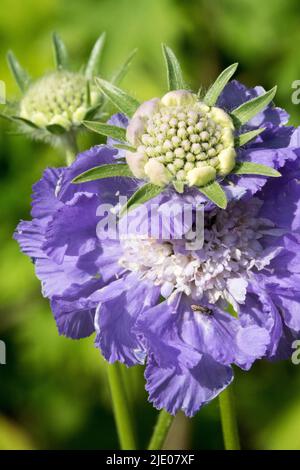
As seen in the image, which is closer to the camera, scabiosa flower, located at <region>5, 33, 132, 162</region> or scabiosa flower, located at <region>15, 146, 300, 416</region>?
scabiosa flower, located at <region>15, 146, 300, 416</region>

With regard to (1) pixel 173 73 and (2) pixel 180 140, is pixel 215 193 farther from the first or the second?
(1) pixel 173 73

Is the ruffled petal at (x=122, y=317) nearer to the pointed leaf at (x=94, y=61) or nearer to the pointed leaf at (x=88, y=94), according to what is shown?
the pointed leaf at (x=88, y=94)

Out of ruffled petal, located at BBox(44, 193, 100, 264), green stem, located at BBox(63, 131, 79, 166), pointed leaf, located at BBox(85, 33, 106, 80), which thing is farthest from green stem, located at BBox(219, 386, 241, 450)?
pointed leaf, located at BBox(85, 33, 106, 80)

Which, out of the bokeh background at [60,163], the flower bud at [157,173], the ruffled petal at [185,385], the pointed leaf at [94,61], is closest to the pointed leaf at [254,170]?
the flower bud at [157,173]

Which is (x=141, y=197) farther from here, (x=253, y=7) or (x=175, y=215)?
(x=253, y=7)

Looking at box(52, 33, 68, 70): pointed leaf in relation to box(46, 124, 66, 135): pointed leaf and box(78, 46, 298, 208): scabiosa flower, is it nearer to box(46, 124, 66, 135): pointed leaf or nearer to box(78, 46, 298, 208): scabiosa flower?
box(46, 124, 66, 135): pointed leaf

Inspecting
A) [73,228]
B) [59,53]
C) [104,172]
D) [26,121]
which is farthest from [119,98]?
[59,53]
